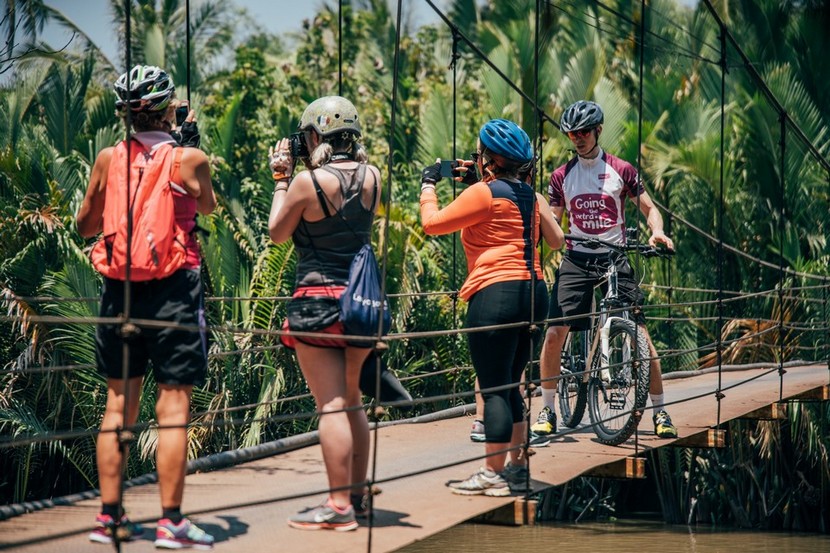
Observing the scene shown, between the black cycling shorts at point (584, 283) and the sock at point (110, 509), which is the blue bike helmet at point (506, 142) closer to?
the black cycling shorts at point (584, 283)

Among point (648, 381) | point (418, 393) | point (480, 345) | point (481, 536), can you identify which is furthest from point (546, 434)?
point (481, 536)

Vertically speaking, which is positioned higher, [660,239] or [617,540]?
[660,239]

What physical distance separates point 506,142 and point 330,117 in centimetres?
82

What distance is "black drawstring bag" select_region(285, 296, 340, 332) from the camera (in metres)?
3.73

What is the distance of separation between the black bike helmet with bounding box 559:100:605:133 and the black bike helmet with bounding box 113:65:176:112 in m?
2.35

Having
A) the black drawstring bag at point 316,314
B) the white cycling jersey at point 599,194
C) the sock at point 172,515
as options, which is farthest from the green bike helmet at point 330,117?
the white cycling jersey at point 599,194

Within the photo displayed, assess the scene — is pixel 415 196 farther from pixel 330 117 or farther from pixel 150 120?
pixel 150 120

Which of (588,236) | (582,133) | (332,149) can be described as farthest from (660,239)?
(332,149)

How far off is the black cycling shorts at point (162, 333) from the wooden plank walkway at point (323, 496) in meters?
0.41

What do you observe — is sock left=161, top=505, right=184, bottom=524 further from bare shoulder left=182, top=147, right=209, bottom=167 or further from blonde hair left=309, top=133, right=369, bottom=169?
blonde hair left=309, top=133, right=369, bottom=169

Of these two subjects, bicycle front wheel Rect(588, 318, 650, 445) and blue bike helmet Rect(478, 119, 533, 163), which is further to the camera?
bicycle front wheel Rect(588, 318, 650, 445)

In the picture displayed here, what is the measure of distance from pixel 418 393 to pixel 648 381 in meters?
5.32

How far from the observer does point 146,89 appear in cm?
354

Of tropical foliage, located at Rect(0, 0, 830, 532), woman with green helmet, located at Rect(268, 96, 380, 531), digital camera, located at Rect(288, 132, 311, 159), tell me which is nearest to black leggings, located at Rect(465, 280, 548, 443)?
woman with green helmet, located at Rect(268, 96, 380, 531)
